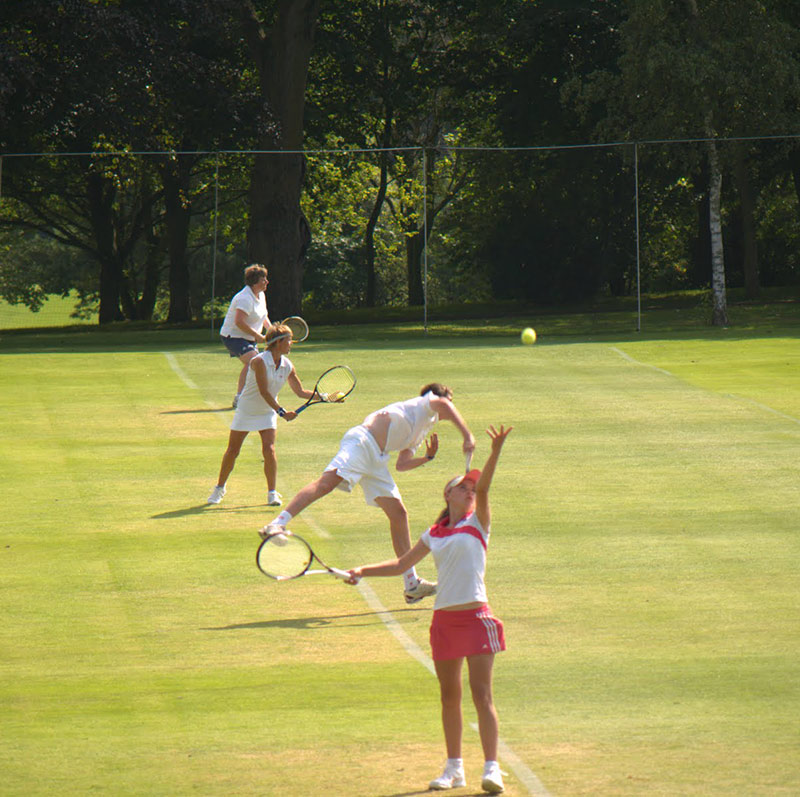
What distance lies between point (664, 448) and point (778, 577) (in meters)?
6.98

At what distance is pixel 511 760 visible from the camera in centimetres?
849

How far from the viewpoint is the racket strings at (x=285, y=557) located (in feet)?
31.0

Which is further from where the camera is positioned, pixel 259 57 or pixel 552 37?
pixel 552 37

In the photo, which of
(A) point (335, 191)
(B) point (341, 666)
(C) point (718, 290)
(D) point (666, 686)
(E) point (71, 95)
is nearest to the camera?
(D) point (666, 686)

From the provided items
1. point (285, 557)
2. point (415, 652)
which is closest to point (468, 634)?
point (285, 557)

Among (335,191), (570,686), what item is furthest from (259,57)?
(570,686)

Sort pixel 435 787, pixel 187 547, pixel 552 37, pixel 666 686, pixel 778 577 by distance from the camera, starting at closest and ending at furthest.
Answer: pixel 435 787, pixel 666 686, pixel 778 577, pixel 187 547, pixel 552 37

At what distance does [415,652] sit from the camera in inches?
434

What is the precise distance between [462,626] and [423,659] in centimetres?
320

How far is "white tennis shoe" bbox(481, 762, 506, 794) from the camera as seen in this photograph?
7703 mm

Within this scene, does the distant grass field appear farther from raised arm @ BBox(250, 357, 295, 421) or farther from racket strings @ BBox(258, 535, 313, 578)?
raised arm @ BBox(250, 357, 295, 421)

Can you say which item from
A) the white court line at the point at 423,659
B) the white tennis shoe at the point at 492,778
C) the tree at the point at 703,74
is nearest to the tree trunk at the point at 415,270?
the tree at the point at 703,74

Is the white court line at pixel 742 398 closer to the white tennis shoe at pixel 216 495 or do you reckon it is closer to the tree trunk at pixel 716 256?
the tree trunk at pixel 716 256

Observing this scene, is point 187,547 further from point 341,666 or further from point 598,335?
point 598,335
